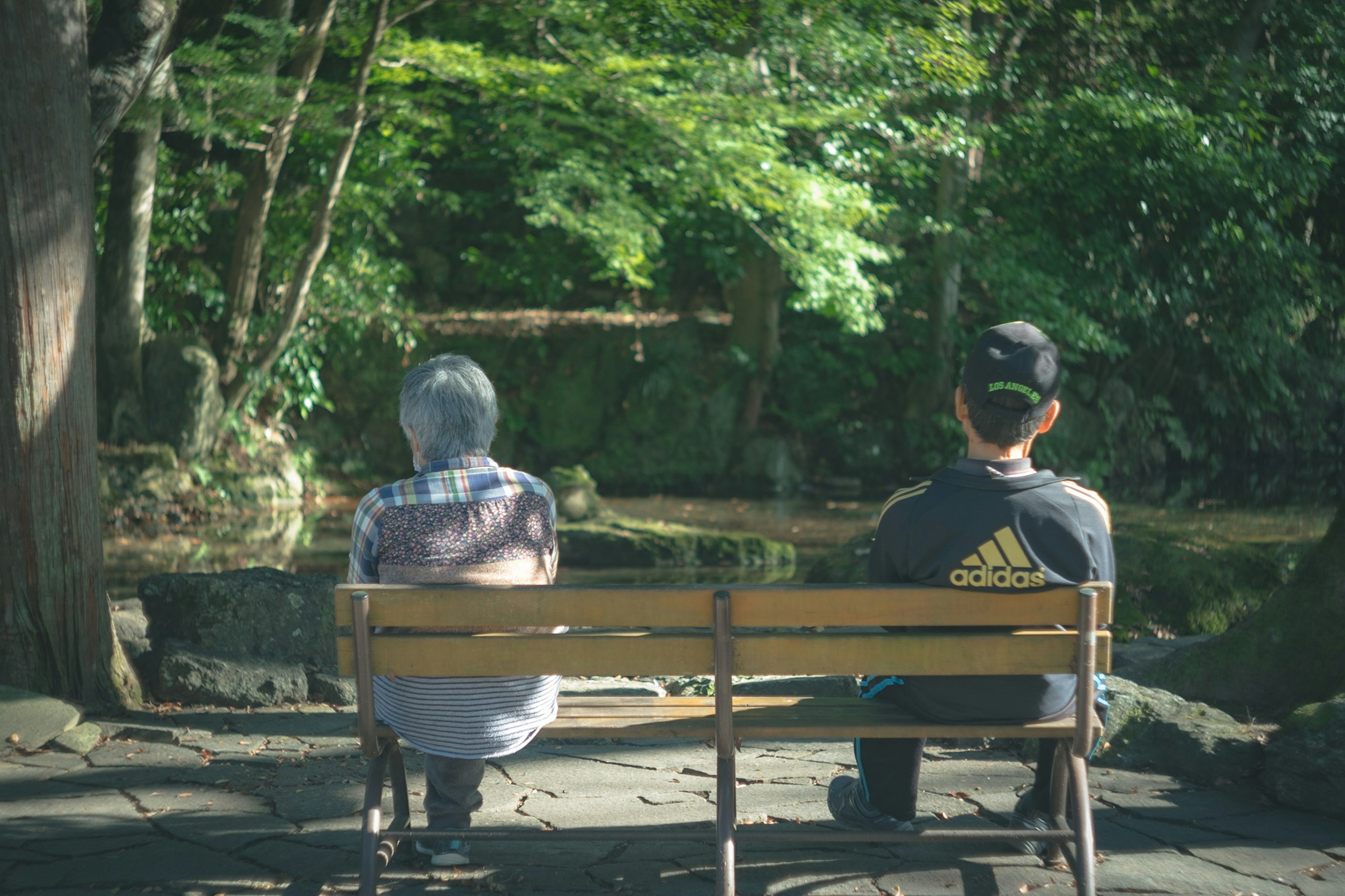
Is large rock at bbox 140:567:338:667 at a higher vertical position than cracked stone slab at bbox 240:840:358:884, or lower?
higher

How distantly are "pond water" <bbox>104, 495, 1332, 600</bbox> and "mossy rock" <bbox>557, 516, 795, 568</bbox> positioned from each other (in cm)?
19

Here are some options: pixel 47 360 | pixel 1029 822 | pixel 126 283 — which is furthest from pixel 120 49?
pixel 126 283

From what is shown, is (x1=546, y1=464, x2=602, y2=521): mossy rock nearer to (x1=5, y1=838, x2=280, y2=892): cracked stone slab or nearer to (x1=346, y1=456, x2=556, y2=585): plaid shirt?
(x1=5, y1=838, x2=280, y2=892): cracked stone slab

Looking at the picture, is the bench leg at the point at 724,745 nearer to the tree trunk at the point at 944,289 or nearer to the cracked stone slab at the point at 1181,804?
the cracked stone slab at the point at 1181,804

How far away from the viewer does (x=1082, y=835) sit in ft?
9.64

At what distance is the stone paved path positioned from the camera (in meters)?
3.17

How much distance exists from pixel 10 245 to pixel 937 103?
43.3ft

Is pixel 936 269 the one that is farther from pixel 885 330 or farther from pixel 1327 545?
pixel 1327 545

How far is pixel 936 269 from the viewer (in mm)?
17688

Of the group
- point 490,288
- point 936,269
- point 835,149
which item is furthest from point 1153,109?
point 490,288

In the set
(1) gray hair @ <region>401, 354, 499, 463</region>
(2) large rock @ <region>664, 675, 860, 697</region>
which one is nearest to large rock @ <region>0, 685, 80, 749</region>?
(1) gray hair @ <region>401, 354, 499, 463</region>

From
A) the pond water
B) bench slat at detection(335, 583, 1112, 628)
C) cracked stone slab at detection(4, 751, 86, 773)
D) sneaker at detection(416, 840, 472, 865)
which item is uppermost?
bench slat at detection(335, 583, 1112, 628)

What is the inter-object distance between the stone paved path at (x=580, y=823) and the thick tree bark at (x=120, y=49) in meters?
2.68

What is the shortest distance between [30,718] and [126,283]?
9173mm
